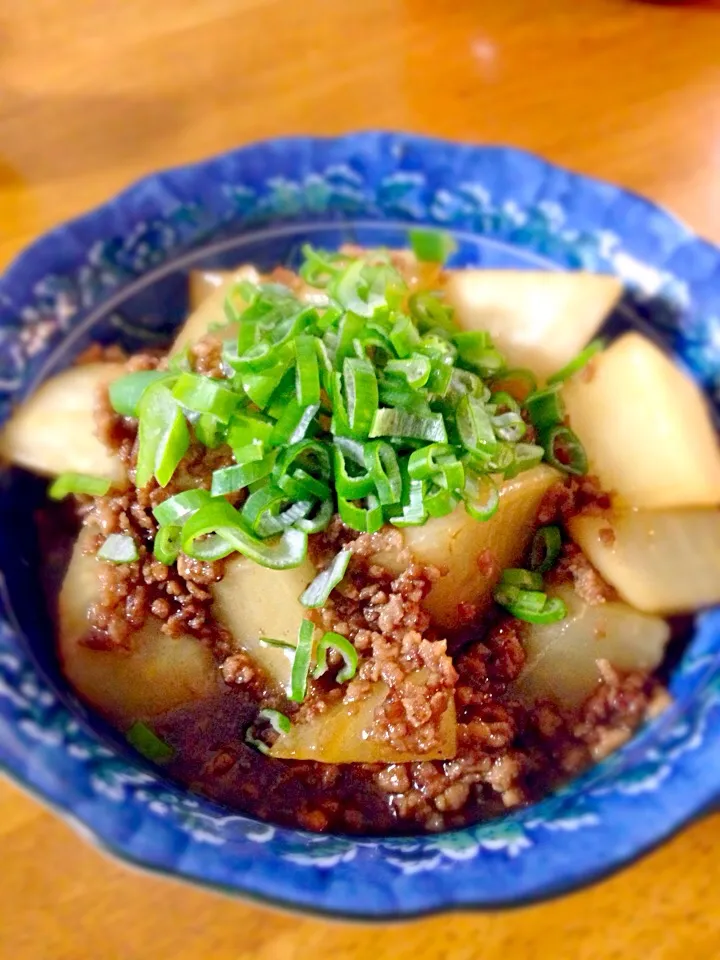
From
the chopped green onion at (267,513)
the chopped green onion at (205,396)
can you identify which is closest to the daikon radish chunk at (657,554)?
the chopped green onion at (267,513)

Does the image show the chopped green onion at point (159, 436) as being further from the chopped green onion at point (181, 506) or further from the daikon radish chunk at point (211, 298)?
the daikon radish chunk at point (211, 298)

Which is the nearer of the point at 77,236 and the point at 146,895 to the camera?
the point at 146,895

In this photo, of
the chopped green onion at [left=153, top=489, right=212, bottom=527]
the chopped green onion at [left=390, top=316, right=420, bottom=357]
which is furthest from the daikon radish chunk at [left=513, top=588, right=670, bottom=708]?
the chopped green onion at [left=153, top=489, right=212, bottom=527]

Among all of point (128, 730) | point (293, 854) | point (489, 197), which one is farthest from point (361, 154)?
point (293, 854)

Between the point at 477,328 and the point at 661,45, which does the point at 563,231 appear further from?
the point at 661,45

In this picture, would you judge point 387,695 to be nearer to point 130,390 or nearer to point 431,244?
point 130,390

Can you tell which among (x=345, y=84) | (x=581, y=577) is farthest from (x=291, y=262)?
(x=581, y=577)

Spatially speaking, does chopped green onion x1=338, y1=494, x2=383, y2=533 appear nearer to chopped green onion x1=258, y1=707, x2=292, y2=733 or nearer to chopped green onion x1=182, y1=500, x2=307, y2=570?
chopped green onion x1=182, y1=500, x2=307, y2=570
